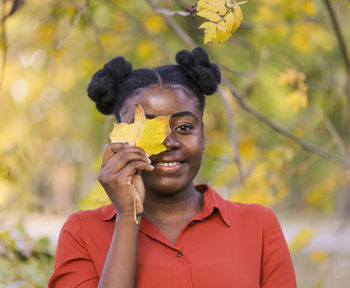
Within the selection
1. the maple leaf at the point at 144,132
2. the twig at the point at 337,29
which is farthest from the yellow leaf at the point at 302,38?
the maple leaf at the point at 144,132

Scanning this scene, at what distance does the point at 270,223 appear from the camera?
2115 millimetres

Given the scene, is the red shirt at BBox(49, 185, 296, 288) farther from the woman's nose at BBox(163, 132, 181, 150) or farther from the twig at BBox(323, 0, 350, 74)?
the twig at BBox(323, 0, 350, 74)

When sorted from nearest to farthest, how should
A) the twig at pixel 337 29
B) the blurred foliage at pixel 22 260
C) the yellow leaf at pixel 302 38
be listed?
the blurred foliage at pixel 22 260
the twig at pixel 337 29
the yellow leaf at pixel 302 38

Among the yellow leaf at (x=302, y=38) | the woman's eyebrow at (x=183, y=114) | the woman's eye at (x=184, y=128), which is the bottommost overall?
the woman's eye at (x=184, y=128)

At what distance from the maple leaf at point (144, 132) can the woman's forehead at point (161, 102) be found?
0.94 feet

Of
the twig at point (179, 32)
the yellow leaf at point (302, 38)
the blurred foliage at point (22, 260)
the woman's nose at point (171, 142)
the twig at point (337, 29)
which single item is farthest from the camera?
the yellow leaf at point (302, 38)

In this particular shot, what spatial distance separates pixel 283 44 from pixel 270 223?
4.33 m

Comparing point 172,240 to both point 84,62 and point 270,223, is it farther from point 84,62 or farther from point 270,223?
point 84,62

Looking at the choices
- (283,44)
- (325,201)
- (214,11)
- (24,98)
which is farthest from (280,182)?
(24,98)

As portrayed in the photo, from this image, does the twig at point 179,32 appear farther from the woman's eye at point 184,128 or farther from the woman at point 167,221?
the woman's eye at point 184,128

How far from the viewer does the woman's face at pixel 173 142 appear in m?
2.02

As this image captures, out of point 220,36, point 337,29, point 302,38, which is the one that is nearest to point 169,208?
point 220,36

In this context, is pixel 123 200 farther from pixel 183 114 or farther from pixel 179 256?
pixel 183 114

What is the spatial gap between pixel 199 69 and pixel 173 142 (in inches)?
16.1
